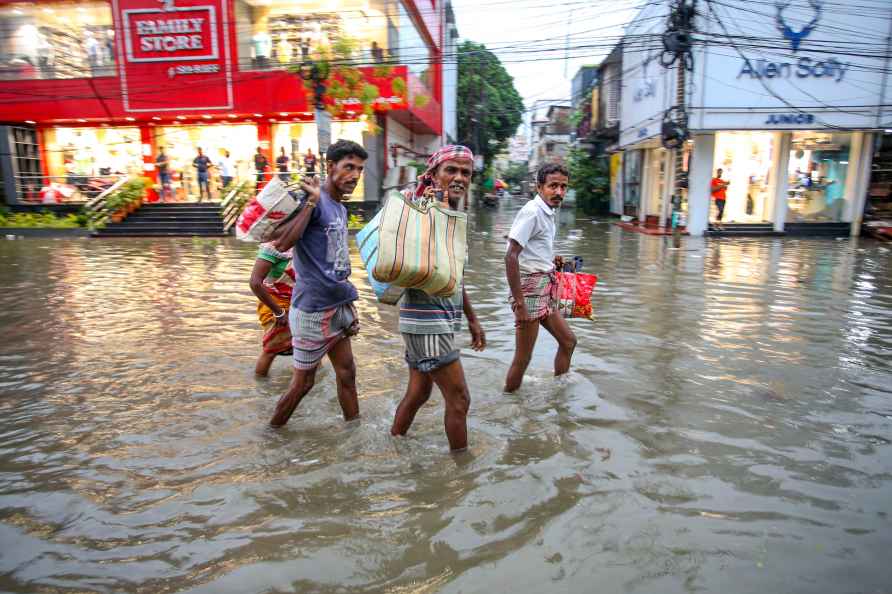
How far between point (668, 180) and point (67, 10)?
22.6 metres

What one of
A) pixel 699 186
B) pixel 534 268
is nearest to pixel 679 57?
pixel 699 186

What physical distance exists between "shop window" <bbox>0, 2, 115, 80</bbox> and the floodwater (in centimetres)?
1896

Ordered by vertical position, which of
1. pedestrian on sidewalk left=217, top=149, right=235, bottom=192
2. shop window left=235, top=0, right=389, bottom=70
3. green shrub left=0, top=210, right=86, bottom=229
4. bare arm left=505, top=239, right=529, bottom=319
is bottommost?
green shrub left=0, top=210, right=86, bottom=229

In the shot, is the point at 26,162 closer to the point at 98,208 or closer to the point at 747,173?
the point at 98,208

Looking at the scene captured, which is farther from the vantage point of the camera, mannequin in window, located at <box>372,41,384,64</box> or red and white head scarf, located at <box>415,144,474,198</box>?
mannequin in window, located at <box>372,41,384,64</box>

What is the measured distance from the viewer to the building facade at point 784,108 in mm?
17797

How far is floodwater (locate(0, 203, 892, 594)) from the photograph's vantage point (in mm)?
2553

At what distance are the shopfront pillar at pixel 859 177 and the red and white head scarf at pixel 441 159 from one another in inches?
789

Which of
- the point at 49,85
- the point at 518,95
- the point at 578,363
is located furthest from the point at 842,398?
the point at 518,95

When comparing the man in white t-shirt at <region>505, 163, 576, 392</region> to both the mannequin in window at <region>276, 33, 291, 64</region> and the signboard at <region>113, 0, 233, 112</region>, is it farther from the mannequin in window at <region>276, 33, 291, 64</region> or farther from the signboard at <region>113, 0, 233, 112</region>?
the mannequin in window at <region>276, 33, 291, 64</region>

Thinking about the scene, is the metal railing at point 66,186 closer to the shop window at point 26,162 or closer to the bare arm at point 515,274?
the shop window at point 26,162

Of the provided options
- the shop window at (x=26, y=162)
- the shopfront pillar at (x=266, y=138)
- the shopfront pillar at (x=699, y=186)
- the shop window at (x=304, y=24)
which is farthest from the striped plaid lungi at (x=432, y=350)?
the shop window at (x=26, y=162)

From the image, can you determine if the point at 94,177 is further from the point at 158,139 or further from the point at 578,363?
the point at 578,363

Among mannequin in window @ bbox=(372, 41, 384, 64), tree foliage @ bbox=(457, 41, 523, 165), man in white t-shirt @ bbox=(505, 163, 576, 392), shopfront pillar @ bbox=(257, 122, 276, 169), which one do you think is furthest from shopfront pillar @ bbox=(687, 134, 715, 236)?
tree foliage @ bbox=(457, 41, 523, 165)
